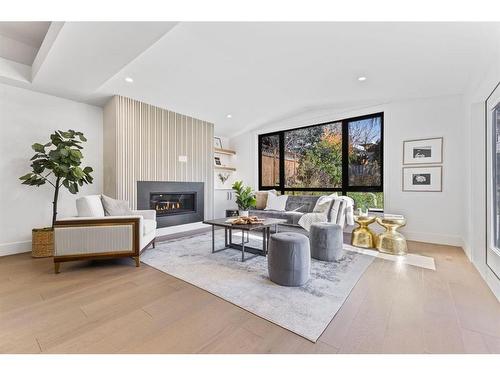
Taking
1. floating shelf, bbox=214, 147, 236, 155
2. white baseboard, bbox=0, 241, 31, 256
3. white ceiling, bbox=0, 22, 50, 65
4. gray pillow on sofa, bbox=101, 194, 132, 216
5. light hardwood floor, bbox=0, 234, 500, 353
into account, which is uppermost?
white ceiling, bbox=0, 22, 50, 65

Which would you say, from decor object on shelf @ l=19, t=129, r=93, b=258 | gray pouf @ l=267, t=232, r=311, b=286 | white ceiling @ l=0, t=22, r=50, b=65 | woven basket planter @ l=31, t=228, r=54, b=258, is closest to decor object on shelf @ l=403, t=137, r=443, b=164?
gray pouf @ l=267, t=232, r=311, b=286

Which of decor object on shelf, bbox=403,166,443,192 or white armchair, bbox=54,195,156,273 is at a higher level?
decor object on shelf, bbox=403,166,443,192

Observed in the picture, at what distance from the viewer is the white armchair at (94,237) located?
101 inches

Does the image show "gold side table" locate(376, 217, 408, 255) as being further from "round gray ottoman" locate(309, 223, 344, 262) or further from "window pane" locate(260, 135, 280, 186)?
"window pane" locate(260, 135, 280, 186)

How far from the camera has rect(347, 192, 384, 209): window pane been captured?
4477mm

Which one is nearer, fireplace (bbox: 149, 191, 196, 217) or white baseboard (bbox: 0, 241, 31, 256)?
white baseboard (bbox: 0, 241, 31, 256)

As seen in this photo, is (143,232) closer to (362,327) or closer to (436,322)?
(362,327)

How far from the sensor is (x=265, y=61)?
3.12 m

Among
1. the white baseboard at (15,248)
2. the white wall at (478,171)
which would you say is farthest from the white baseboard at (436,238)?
the white baseboard at (15,248)

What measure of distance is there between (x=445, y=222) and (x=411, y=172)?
0.97 metres

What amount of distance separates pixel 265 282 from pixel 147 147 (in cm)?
333

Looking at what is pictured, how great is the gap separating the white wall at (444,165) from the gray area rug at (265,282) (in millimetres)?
1638

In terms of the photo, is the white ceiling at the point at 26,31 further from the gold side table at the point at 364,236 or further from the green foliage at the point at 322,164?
the gold side table at the point at 364,236

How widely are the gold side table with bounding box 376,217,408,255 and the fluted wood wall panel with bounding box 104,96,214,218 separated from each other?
3.57 m
